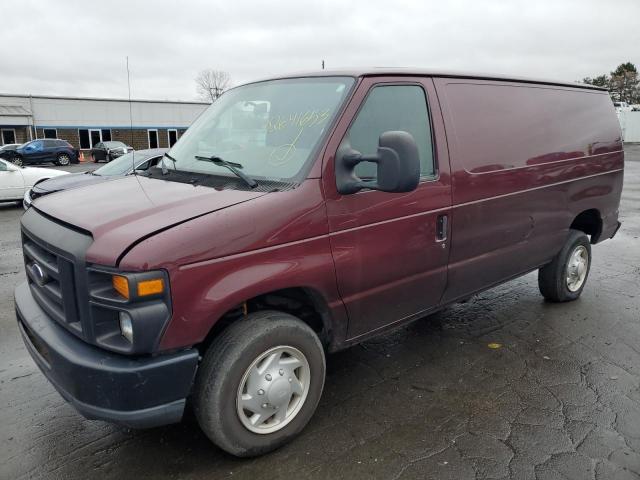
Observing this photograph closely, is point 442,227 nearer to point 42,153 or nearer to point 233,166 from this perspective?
point 233,166

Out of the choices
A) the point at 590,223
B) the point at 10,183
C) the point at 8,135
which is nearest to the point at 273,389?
the point at 590,223

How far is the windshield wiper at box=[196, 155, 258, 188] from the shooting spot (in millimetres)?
2904

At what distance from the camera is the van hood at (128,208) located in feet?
7.89

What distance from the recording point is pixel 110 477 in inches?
107

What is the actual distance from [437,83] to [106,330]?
2.62 m

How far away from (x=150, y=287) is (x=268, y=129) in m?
1.39

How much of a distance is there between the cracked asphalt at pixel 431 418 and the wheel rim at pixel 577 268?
0.49 meters

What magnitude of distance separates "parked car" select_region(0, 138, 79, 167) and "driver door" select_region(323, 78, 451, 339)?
3072cm

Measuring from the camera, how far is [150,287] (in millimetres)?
2322

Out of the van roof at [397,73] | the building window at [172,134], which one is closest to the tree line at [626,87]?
the building window at [172,134]

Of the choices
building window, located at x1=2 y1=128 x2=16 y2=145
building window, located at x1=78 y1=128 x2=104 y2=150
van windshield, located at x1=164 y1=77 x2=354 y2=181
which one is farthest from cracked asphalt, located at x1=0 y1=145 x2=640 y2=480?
building window, located at x1=78 y1=128 x2=104 y2=150

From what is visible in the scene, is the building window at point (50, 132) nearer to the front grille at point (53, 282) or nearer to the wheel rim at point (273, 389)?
the front grille at point (53, 282)

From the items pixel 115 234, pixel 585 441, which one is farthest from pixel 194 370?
pixel 585 441

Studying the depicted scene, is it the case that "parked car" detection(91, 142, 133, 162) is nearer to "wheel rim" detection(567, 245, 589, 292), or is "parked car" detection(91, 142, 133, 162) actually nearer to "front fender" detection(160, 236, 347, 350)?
"wheel rim" detection(567, 245, 589, 292)
